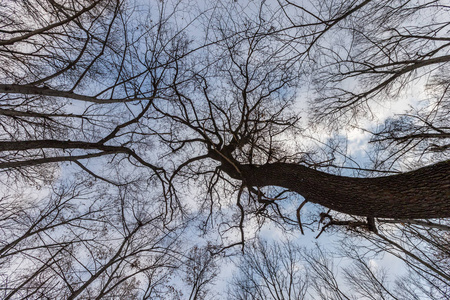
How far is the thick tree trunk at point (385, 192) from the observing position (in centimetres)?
231

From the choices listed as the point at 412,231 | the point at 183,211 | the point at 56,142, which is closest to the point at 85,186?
the point at 56,142

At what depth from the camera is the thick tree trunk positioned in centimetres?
231

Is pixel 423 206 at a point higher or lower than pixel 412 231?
lower

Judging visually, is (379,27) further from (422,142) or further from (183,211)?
(183,211)

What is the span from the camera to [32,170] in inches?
201

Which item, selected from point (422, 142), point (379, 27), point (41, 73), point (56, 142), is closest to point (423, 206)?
point (422, 142)

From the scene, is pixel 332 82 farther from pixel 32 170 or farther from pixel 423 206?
pixel 32 170

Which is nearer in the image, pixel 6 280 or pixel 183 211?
pixel 6 280

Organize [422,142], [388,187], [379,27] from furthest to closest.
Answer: [422,142], [379,27], [388,187]

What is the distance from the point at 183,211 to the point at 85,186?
9.80 feet

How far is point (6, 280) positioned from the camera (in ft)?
14.0

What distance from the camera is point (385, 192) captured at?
8.50ft

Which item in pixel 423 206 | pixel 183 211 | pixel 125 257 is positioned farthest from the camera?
pixel 183 211

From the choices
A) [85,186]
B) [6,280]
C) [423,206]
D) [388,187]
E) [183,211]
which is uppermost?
[85,186]
